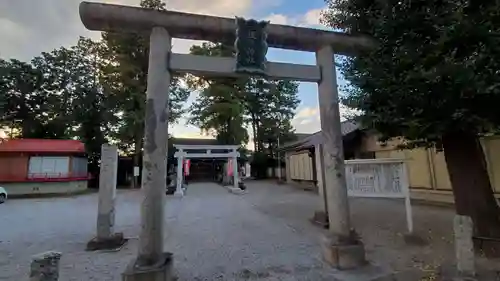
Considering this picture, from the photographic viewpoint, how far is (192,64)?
13.0 feet

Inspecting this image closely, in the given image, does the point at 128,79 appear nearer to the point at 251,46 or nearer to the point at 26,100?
the point at 26,100

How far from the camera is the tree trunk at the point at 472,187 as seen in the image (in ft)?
14.8

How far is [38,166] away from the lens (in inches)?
690

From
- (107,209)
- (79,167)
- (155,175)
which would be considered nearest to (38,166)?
(79,167)

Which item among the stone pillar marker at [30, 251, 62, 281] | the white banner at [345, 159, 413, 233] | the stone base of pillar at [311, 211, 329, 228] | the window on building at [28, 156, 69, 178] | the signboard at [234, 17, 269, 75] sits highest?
the signboard at [234, 17, 269, 75]

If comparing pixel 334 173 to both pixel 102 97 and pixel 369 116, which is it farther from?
pixel 102 97

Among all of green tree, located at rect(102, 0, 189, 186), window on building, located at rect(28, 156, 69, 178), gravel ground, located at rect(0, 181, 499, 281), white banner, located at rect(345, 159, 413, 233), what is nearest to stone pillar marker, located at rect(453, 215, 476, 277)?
gravel ground, located at rect(0, 181, 499, 281)

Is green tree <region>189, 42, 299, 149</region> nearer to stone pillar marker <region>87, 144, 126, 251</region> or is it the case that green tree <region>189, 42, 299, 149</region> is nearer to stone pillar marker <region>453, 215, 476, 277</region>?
stone pillar marker <region>87, 144, 126, 251</region>

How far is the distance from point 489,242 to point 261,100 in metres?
25.5

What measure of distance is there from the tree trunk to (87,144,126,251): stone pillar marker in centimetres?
648

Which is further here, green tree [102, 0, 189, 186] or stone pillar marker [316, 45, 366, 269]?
green tree [102, 0, 189, 186]

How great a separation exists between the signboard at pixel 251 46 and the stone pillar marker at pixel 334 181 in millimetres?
1074

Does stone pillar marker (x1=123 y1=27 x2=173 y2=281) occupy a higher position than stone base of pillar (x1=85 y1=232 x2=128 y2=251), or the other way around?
stone pillar marker (x1=123 y1=27 x2=173 y2=281)

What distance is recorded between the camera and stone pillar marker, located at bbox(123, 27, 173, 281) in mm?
3416
